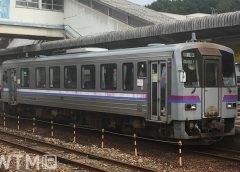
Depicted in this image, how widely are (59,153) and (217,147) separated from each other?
16.4 ft

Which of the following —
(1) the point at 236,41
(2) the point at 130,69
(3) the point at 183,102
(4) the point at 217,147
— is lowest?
(4) the point at 217,147

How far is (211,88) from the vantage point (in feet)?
46.3

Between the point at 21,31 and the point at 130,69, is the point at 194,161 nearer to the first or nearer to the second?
the point at 130,69

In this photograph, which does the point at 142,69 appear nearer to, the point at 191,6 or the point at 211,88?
the point at 211,88

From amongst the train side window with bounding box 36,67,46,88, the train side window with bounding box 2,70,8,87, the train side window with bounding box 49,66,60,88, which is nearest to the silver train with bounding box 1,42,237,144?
the train side window with bounding box 49,66,60,88

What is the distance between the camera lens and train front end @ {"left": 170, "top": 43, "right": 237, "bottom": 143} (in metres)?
13.4

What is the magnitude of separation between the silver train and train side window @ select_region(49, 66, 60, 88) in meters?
1.21

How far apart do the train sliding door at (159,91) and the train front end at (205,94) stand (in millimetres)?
445

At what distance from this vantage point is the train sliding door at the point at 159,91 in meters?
13.9

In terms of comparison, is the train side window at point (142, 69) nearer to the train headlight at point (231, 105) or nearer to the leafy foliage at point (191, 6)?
the train headlight at point (231, 105)

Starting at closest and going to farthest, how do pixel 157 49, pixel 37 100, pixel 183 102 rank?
1. pixel 183 102
2. pixel 157 49
3. pixel 37 100

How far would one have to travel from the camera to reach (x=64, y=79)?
19.5 metres

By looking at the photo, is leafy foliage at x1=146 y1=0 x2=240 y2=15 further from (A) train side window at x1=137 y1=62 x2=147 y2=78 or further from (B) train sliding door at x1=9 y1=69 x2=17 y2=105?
(A) train side window at x1=137 y1=62 x2=147 y2=78

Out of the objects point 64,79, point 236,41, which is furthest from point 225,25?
point 64,79
